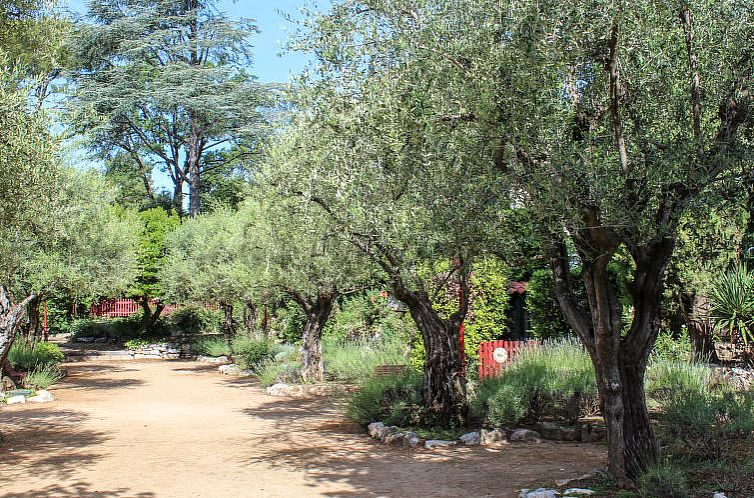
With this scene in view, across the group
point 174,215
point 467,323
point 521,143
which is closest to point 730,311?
point 467,323

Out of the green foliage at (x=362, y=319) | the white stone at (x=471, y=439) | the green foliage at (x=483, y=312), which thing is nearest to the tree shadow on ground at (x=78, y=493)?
the white stone at (x=471, y=439)

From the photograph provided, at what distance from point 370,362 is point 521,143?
38.2 feet

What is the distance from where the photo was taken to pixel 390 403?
11.8m

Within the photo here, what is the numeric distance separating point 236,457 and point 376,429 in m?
2.29

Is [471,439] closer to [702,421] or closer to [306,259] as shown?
[702,421]

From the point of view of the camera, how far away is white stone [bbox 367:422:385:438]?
36.5 feet

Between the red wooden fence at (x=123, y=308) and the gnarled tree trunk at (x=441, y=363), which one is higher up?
the red wooden fence at (x=123, y=308)

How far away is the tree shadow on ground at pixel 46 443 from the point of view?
30.5ft

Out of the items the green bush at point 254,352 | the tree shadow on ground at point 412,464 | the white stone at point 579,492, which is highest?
the green bush at point 254,352

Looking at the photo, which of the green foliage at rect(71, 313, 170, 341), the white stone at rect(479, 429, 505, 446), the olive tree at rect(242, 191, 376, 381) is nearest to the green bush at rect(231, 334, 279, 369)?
the olive tree at rect(242, 191, 376, 381)

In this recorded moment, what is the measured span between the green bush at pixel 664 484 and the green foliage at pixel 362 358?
9988 millimetres

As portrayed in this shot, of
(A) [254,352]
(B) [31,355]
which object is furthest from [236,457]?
(A) [254,352]

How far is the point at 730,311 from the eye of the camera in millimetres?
13992

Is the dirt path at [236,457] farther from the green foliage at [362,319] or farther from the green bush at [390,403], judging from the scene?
the green foliage at [362,319]
